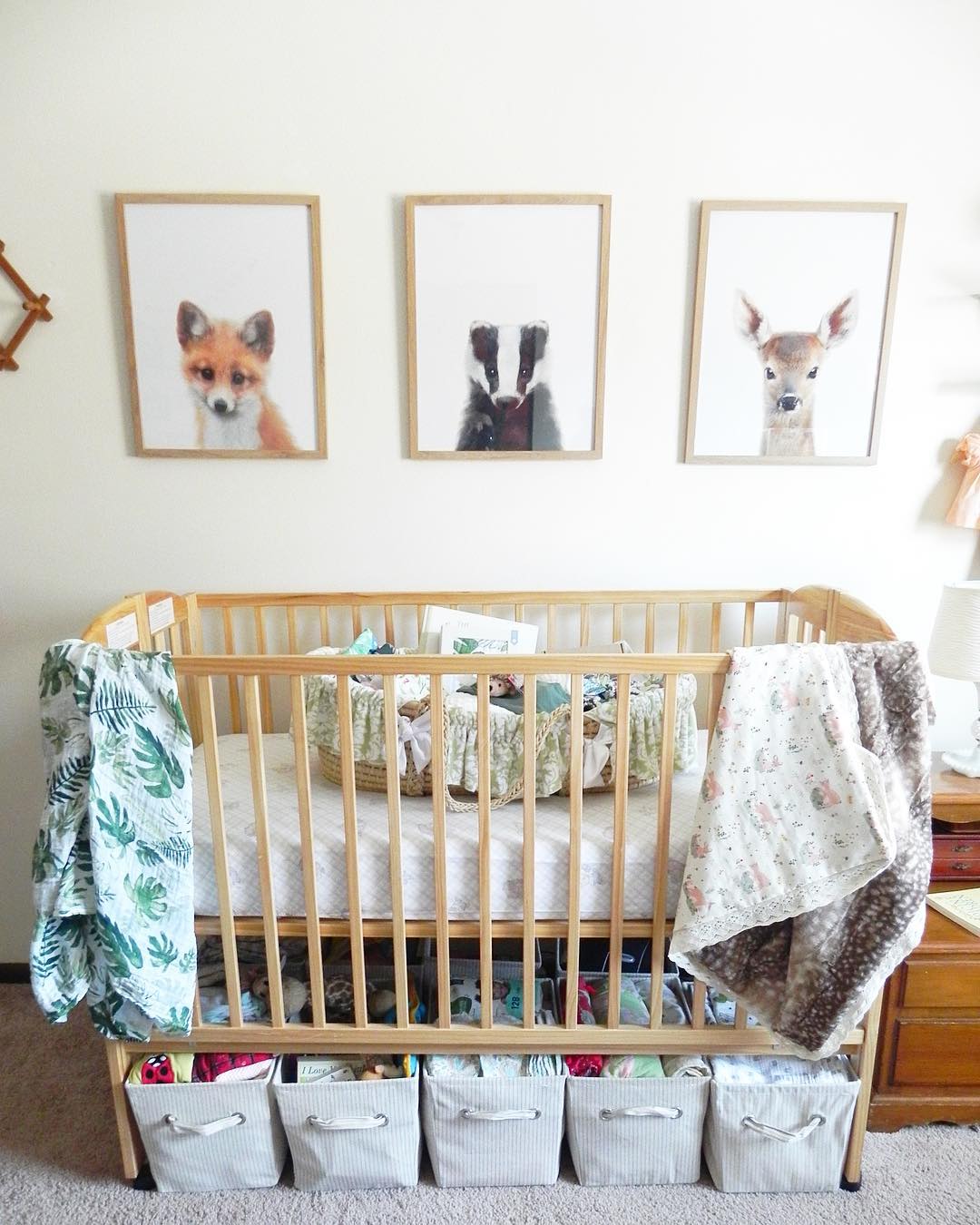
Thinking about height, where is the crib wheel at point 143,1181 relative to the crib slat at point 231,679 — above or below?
below

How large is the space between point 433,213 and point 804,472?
109cm

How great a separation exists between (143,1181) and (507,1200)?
0.69m

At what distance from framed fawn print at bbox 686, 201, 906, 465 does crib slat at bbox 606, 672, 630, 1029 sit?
2.77ft

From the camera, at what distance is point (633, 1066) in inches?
51.6

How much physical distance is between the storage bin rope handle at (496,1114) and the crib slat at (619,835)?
23cm

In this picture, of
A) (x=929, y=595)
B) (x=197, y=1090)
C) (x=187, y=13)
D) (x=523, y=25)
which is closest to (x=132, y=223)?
(x=187, y=13)

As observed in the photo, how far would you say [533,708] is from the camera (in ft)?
3.73

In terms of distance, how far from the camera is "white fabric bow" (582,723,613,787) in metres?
1.32

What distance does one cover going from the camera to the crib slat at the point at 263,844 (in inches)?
45.4

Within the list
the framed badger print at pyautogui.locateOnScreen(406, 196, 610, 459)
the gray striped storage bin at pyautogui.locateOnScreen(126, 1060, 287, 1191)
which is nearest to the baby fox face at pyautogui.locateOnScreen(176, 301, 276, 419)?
the framed badger print at pyautogui.locateOnScreen(406, 196, 610, 459)

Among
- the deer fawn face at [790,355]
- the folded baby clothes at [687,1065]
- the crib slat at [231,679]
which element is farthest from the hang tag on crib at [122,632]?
the deer fawn face at [790,355]

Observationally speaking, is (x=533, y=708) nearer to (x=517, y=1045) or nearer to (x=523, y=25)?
(x=517, y=1045)

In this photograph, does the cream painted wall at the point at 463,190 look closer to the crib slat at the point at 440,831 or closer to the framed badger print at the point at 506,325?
the framed badger print at the point at 506,325

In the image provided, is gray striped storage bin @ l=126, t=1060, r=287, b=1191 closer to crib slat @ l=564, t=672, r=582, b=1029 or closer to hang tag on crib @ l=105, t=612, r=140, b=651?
crib slat @ l=564, t=672, r=582, b=1029
